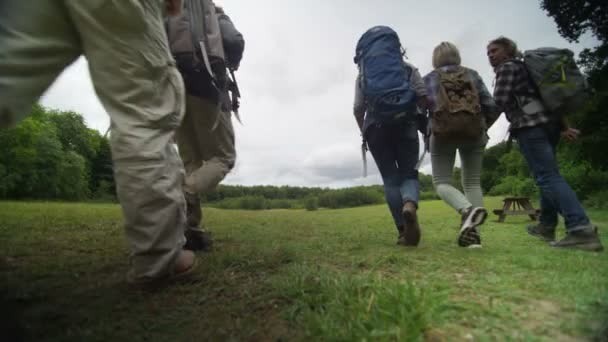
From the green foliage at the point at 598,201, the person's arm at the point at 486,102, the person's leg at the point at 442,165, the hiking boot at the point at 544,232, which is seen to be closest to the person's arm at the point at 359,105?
the person's leg at the point at 442,165

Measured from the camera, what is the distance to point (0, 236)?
2.56m

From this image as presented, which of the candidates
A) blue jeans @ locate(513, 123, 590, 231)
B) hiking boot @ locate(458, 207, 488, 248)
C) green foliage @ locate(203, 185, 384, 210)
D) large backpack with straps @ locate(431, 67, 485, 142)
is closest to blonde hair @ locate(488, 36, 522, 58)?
large backpack with straps @ locate(431, 67, 485, 142)

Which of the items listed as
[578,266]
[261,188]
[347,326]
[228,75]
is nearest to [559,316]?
[347,326]

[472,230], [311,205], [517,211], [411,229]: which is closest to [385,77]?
[411,229]

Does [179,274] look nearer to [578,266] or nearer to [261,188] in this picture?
[578,266]

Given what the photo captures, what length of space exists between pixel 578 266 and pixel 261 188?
27.4 metres

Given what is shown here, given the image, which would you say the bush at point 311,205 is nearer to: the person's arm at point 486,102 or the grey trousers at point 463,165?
→ the grey trousers at point 463,165

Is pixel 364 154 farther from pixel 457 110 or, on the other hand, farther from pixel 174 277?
pixel 174 277

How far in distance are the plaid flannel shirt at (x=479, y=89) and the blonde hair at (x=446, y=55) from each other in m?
0.07

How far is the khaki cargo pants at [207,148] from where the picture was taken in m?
2.22

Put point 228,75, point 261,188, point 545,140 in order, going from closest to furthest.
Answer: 1. point 228,75
2. point 545,140
3. point 261,188

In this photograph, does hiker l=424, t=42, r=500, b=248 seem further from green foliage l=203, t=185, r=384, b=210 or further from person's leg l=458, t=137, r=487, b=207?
green foliage l=203, t=185, r=384, b=210

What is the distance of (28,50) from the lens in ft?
3.82

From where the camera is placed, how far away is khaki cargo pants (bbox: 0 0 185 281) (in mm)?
1171
